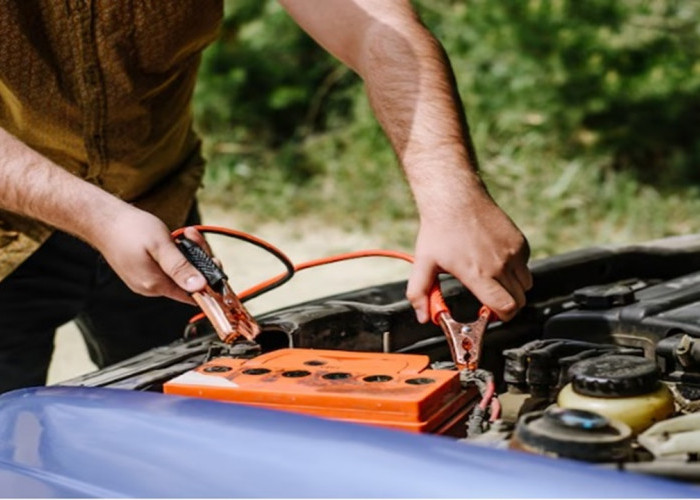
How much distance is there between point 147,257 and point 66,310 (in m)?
1.02

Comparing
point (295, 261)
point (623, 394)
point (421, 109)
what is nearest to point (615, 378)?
point (623, 394)

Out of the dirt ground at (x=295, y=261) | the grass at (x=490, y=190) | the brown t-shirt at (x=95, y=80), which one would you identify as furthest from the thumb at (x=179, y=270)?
the grass at (x=490, y=190)

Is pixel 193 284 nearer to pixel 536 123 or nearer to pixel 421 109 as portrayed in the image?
pixel 421 109

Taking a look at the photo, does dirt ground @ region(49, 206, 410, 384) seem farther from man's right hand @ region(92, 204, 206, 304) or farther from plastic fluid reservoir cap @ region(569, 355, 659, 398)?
plastic fluid reservoir cap @ region(569, 355, 659, 398)

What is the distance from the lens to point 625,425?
1.17m

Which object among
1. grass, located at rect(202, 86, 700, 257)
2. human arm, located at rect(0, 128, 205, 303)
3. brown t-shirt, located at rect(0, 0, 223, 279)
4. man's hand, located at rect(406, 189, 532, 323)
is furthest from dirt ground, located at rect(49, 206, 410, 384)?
man's hand, located at rect(406, 189, 532, 323)

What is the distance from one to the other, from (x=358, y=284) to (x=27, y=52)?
3.05 metres

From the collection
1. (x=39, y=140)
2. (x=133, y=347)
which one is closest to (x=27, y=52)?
(x=39, y=140)

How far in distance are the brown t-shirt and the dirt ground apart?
1873mm

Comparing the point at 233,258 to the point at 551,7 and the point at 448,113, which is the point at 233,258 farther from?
the point at 448,113

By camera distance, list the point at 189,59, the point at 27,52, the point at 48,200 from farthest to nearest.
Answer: the point at 189,59
the point at 27,52
the point at 48,200

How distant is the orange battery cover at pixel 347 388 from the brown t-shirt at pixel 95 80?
92 centimetres

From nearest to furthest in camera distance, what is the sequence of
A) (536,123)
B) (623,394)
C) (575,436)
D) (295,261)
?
(575,436) → (623,394) → (295,261) → (536,123)

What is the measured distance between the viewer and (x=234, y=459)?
1.15m
